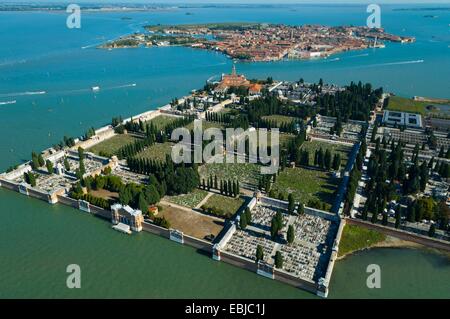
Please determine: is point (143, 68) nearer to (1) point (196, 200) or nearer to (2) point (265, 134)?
(2) point (265, 134)

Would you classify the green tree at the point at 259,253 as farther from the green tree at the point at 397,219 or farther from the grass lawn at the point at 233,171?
the grass lawn at the point at 233,171

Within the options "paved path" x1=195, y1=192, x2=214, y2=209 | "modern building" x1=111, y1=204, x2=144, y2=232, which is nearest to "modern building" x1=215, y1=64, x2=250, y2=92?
"paved path" x1=195, y1=192, x2=214, y2=209

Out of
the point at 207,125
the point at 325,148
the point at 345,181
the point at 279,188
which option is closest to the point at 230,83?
the point at 207,125

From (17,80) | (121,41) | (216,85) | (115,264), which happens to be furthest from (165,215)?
(121,41)

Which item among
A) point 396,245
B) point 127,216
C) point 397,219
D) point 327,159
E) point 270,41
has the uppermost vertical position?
point 270,41

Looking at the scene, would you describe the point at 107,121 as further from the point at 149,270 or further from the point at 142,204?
the point at 149,270

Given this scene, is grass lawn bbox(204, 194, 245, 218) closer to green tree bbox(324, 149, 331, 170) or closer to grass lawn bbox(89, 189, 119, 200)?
grass lawn bbox(89, 189, 119, 200)
